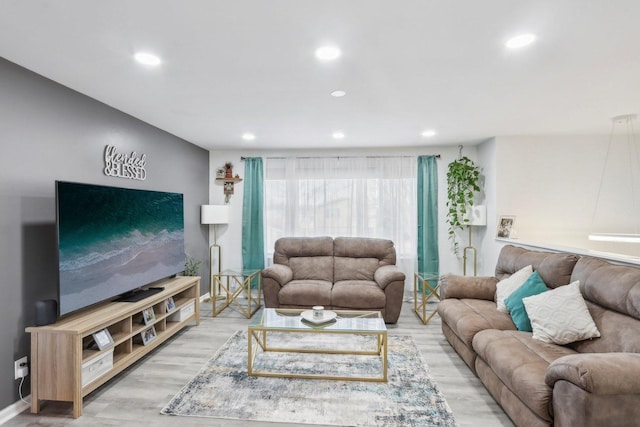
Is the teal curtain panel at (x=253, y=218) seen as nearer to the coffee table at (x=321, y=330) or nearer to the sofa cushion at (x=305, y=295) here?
the sofa cushion at (x=305, y=295)

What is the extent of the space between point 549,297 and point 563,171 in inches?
103

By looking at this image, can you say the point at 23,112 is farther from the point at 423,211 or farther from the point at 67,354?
the point at 423,211

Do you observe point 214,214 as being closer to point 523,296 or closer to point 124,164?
point 124,164

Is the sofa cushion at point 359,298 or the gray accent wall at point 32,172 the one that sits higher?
the gray accent wall at point 32,172

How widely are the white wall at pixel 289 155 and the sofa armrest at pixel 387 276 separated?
1.01m

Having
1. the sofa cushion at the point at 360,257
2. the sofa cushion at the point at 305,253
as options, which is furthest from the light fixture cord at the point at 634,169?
the sofa cushion at the point at 305,253

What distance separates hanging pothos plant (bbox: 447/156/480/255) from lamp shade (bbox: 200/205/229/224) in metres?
3.32

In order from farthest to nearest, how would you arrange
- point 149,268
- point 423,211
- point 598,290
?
point 423,211 < point 149,268 < point 598,290

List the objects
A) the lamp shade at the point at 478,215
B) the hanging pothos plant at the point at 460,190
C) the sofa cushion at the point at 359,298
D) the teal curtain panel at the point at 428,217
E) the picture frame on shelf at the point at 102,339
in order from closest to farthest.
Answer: the picture frame on shelf at the point at 102,339
the sofa cushion at the point at 359,298
the lamp shade at the point at 478,215
the hanging pothos plant at the point at 460,190
the teal curtain panel at the point at 428,217

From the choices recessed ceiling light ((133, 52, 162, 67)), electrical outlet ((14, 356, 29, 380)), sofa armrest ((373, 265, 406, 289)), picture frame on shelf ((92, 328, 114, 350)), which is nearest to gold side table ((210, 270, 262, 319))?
sofa armrest ((373, 265, 406, 289))

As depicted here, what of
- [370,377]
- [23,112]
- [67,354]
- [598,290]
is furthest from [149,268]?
[598,290]

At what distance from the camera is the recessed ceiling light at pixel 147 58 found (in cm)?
215

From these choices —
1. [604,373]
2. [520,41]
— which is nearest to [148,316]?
[604,373]

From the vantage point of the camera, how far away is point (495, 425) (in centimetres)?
215
